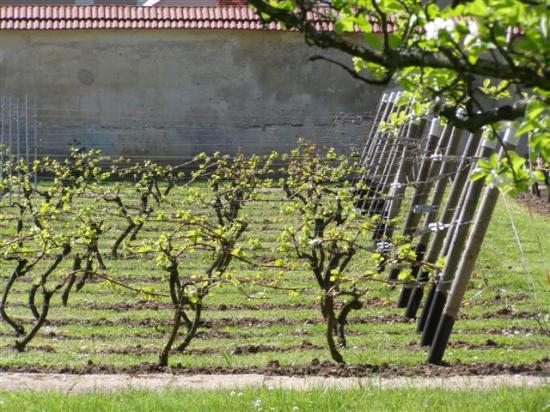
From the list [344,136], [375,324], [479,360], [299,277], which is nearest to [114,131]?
[344,136]

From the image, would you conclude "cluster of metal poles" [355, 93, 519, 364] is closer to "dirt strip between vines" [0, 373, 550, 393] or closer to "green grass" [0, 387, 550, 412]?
"dirt strip between vines" [0, 373, 550, 393]

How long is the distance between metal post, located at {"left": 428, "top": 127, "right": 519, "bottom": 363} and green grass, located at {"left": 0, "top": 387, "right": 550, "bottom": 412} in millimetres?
1535

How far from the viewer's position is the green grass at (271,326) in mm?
9352

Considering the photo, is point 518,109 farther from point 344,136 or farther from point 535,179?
point 344,136

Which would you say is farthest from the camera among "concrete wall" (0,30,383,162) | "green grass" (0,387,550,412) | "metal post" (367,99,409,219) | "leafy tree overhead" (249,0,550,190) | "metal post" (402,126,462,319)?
"concrete wall" (0,30,383,162)

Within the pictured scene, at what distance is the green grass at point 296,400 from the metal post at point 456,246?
7.22ft

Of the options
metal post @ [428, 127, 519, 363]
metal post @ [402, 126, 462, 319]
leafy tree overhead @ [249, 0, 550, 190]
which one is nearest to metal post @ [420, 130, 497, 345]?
metal post @ [428, 127, 519, 363]

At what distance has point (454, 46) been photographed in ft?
14.5

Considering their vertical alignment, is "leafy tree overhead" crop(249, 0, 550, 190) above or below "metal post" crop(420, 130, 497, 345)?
above

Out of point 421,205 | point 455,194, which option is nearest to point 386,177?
point 421,205

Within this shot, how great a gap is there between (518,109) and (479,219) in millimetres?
4275

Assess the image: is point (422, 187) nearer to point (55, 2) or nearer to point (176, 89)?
point (176, 89)

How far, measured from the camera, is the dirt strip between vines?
759 centimetres

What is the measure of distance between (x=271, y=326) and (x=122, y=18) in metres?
17.7
